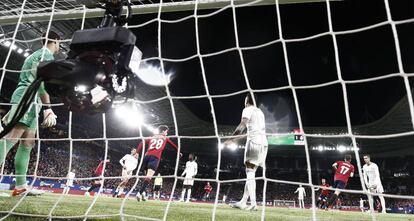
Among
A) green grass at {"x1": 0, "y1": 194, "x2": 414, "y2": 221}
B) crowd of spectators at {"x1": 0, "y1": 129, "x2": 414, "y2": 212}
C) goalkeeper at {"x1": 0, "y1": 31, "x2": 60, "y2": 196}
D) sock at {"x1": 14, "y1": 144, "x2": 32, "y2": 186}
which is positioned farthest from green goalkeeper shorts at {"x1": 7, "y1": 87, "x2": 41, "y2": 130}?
crowd of spectators at {"x1": 0, "y1": 129, "x2": 414, "y2": 212}

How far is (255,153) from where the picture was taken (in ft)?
16.3

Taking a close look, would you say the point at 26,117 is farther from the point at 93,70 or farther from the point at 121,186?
the point at 121,186

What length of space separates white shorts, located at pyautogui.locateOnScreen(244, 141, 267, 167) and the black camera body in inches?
139

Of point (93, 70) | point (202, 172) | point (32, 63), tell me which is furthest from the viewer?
point (202, 172)

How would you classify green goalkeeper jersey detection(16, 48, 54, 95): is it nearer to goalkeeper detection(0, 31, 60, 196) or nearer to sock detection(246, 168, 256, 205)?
goalkeeper detection(0, 31, 60, 196)

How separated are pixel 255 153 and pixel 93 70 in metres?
3.79

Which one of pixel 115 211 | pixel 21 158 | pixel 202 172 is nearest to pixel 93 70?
pixel 115 211

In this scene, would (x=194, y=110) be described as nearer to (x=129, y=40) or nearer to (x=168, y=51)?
(x=168, y=51)

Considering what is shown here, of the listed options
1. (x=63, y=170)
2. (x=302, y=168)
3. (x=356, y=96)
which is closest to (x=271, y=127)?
(x=302, y=168)

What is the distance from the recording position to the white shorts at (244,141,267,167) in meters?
4.96

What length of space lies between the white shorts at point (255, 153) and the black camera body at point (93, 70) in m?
3.53

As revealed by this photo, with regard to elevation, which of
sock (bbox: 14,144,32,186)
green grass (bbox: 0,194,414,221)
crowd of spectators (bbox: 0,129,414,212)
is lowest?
green grass (bbox: 0,194,414,221)

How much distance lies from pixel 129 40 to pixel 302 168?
109ft

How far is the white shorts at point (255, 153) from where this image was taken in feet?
16.3
